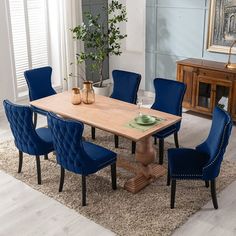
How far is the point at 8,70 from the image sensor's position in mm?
6184

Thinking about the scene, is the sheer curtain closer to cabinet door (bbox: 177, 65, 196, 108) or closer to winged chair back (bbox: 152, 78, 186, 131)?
cabinet door (bbox: 177, 65, 196, 108)

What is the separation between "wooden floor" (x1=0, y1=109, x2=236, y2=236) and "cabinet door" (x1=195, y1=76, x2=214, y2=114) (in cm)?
190

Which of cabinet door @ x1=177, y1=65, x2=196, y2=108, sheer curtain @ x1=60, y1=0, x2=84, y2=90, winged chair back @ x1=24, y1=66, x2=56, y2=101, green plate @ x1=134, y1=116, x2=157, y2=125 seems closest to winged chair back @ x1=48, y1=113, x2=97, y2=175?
green plate @ x1=134, y1=116, x2=157, y2=125

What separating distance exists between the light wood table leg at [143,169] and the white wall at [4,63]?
2789 mm

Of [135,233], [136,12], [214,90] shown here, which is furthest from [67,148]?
[136,12]

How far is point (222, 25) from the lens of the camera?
19.1 ft

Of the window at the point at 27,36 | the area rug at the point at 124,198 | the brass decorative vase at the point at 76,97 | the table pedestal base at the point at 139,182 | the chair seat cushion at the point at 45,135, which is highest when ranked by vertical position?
the window at the point at 27,36

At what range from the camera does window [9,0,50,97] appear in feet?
20.8

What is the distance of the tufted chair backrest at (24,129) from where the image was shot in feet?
12.8

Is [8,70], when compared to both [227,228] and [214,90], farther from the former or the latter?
[227,228]

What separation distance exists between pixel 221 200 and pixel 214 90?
2.22m

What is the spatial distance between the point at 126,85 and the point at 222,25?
70.6 inches

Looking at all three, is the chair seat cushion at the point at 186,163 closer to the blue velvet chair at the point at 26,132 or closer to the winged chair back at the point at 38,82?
the blue velvet chair at the point at 26,132

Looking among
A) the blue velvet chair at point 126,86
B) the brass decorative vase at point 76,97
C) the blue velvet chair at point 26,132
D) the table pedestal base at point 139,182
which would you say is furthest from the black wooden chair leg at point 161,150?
the blue velvet chair at point 26,132
